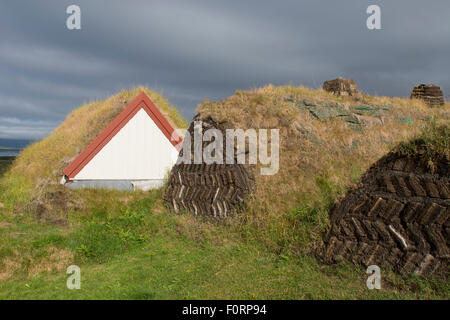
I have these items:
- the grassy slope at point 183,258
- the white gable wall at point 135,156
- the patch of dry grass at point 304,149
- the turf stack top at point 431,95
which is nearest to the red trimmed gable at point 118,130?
the white gable wall at point 135,156

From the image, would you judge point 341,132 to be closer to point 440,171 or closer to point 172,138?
point 440,171

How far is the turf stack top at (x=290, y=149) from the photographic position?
25.8 feet

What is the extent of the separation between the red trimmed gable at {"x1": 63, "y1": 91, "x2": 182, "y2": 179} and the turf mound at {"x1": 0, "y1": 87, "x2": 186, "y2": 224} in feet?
2.93

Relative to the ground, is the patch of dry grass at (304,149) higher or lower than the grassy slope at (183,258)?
higher

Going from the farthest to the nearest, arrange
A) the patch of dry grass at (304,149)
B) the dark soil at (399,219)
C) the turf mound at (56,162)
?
the turf mound at (56,162), the patch of dry grass at (304,149), the dark soil at (399,219)

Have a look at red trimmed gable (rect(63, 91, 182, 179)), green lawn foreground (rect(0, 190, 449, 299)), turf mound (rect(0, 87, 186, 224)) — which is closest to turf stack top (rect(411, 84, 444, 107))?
turf mound (rect(0, 87, 186, 224))

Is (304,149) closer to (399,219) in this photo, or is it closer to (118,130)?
(399,219)

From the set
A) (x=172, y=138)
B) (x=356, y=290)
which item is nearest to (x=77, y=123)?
(x=172, y=138)

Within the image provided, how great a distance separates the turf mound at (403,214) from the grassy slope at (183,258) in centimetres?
28

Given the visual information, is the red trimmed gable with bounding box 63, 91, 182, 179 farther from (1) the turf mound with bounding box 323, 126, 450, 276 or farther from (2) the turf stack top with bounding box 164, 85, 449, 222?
(1) the turf mound with bounding box 323, 126, 450, 276

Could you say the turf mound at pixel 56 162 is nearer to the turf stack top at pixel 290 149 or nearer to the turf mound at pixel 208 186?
the turf mound at pixel 208 186

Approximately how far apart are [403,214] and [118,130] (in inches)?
367

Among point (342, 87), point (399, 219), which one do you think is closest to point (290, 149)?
point (399, 219)

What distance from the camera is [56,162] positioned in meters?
12.8
